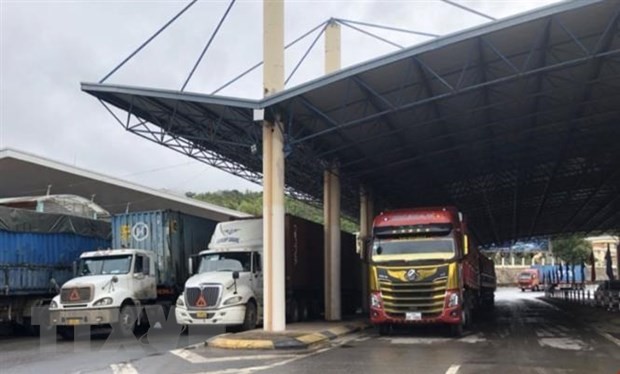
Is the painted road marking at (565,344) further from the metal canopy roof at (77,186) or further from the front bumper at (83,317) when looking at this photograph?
the metal canopy roof at (77,186)

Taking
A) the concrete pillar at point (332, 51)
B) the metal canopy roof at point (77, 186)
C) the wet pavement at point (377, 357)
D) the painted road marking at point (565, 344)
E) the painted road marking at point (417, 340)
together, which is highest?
the concrete pillar at point (332, 51)

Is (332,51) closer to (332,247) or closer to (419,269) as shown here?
(332,247)

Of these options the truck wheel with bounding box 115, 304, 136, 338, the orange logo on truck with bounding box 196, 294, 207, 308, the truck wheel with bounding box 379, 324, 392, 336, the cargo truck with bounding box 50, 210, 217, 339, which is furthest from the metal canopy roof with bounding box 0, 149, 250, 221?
the truck wheel with bounding box 379, 324, 392, 336

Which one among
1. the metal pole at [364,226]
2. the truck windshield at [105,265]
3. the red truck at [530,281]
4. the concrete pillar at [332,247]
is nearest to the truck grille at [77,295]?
the truck windshield at [105,265]

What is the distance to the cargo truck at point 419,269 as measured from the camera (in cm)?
1775

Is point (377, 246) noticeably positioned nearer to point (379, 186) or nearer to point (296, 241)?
point (296, 241)

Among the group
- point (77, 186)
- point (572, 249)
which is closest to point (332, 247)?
point (77, 186)

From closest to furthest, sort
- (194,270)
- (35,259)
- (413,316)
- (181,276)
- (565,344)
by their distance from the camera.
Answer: (565,344), (413,316), (35,259), (194,270), (181,276)

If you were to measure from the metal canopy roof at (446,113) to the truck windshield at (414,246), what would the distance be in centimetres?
342

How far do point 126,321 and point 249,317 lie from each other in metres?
3.36

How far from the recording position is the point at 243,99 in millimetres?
17578

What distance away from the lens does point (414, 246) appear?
60.2 feet

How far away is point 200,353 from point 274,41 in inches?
319

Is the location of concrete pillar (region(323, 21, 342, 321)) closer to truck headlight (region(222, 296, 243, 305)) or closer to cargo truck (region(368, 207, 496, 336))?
cargo truck (region(368, 207, 496, 336))
